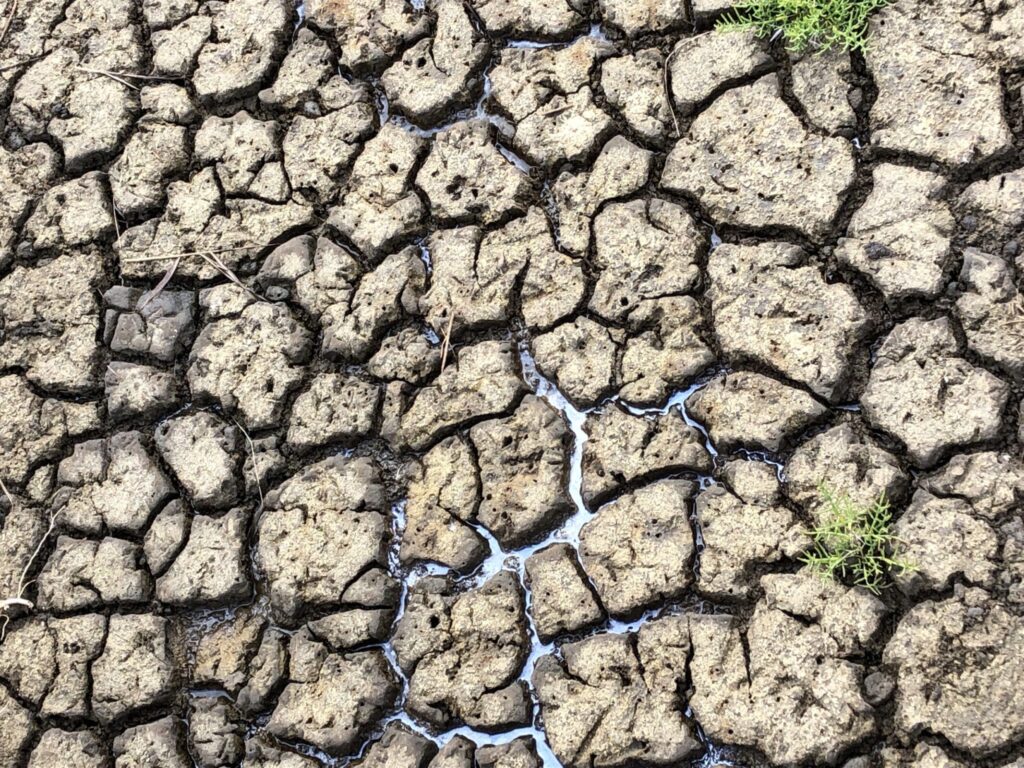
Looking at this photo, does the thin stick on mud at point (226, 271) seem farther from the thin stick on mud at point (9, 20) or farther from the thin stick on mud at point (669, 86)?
the thin stick on mud at point (669, 86)

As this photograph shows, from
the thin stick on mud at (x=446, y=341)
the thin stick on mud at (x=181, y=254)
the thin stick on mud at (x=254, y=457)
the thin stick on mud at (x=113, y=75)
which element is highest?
the thin stick on mud at (x=113, y=75)

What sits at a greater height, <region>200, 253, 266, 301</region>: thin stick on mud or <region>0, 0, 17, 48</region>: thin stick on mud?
<region>0, 0, 17, 48</region>: thin stick on mud

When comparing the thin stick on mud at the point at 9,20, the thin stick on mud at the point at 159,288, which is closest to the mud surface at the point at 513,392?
the thin stick on mud at the point at 159,288

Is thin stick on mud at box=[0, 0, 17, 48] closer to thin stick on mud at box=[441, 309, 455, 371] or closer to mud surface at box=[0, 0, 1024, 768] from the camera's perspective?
mud surface at box=[0, 0, 1024, 768]

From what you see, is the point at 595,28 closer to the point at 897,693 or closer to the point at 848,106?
the point at 848,106

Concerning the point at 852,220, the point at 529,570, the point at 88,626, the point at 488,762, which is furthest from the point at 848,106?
the point at 88,626

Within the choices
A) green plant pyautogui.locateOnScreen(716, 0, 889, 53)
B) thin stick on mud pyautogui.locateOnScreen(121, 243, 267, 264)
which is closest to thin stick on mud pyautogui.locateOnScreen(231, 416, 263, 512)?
thin stick on mud pyautogui.locateOnScreen(121, 243, 267, 264)

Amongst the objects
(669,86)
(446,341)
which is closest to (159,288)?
(446,341)
